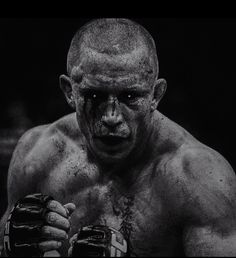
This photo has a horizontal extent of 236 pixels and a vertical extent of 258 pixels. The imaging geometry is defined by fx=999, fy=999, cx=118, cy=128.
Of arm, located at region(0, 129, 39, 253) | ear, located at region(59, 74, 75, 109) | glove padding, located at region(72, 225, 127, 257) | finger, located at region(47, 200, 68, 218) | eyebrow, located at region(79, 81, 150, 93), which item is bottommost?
arm, located at region(0, 129, 39, 253)

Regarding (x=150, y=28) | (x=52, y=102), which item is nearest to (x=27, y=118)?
(x=52, y=102)

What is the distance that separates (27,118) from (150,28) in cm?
63

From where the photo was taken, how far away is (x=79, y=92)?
2.79 meters

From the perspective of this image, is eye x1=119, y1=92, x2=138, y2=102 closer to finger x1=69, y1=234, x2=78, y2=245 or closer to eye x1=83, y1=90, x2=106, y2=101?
eye x1=83, y1=90, x2=106, y2=101

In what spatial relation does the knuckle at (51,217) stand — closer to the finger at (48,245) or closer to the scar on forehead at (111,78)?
the finger at (48,245)

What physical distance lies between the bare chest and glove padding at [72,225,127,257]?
176 mm

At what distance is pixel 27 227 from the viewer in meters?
2.70

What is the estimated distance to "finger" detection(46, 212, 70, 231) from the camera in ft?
8.85

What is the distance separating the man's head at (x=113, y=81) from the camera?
272cm

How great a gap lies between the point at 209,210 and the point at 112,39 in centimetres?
54

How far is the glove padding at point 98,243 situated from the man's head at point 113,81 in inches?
10.1

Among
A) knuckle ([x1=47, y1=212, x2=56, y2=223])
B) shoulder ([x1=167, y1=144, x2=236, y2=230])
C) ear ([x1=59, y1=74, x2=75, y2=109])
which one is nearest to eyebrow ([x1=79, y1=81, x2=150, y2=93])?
ear ([x1=59, y1=74, x2=75, y2=109])

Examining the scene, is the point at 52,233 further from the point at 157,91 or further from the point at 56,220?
the point at 157,91

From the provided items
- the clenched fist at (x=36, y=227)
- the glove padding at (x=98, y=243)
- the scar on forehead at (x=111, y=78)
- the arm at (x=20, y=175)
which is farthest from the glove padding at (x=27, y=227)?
the scar on forehead at (x=111, y=78)
